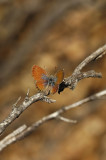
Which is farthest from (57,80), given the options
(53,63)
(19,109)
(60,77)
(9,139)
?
(53,63)

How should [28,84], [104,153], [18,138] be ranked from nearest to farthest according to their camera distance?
[18,138] → [104,153] → [28,84]

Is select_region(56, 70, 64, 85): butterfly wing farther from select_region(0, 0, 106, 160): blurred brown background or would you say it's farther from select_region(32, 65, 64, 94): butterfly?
select_region(0, 0, 106, 160): blurred brown background

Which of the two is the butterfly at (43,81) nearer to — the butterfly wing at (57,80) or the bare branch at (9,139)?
the butterfly wing at (57,80)

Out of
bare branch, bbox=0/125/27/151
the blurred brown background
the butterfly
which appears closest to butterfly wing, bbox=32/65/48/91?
the butterfly

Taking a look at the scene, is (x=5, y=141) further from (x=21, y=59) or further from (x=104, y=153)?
(x=104, y=153)

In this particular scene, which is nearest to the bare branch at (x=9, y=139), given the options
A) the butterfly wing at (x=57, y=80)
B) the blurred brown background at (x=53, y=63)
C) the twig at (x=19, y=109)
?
the twig at (x=19, y=109)

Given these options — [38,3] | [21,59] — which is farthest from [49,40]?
[21,59]

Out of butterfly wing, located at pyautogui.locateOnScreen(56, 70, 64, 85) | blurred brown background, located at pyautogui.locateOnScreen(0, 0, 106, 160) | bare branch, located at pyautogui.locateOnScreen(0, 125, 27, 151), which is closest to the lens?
butterfly wing, located at pyautogui.locateOnScreen(56, 70, 64, 85)

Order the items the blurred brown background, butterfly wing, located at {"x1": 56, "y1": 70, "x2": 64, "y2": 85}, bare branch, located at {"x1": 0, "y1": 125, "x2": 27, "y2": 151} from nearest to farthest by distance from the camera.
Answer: butterfly wing, located at {"x1": 56, "y1": 70, "x2": 64, "y2": 85} < bare branch, located at {"x1": 0, "y1": 125, "x2": 27, "y2": 151} < the blurred brown background
